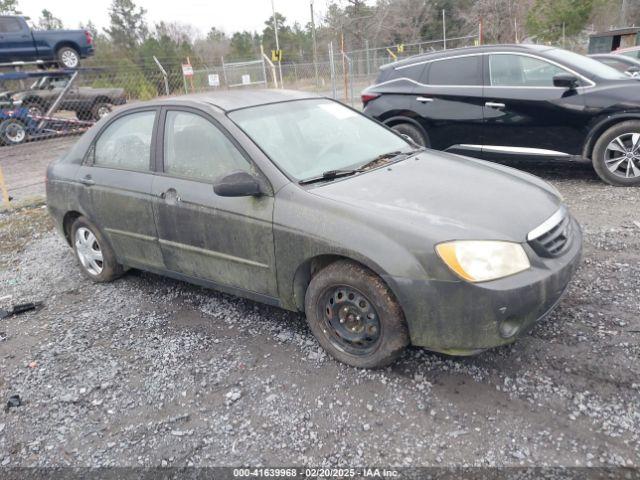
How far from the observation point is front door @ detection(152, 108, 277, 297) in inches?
129

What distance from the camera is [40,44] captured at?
16.3 meters

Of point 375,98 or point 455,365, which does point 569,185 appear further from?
point 455,365

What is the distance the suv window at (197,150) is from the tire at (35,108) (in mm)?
13475

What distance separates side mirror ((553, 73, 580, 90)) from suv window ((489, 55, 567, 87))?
139mm

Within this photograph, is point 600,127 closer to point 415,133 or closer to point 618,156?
point 618,156

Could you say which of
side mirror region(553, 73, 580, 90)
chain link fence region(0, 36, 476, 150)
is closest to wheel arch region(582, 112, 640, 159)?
side mirror region(553, 73, 580, 90)

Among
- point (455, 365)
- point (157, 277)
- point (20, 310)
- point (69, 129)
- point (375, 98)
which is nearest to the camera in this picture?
point (455, 365)

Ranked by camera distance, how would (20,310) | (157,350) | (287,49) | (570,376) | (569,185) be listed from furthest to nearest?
(287,49)
(569,185)
(20,310)
(157,350)
(570,376)

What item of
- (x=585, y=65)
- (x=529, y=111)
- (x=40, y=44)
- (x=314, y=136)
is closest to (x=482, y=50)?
(x=529, y=111)

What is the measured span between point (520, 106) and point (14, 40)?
16.2 m

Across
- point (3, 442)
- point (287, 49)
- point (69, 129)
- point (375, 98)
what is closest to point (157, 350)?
point (3, 442)

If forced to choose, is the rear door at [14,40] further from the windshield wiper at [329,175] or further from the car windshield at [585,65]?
the windshield wiper at [329,175]

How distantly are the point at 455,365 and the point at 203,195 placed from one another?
1.98 meters

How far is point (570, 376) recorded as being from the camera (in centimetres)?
279
